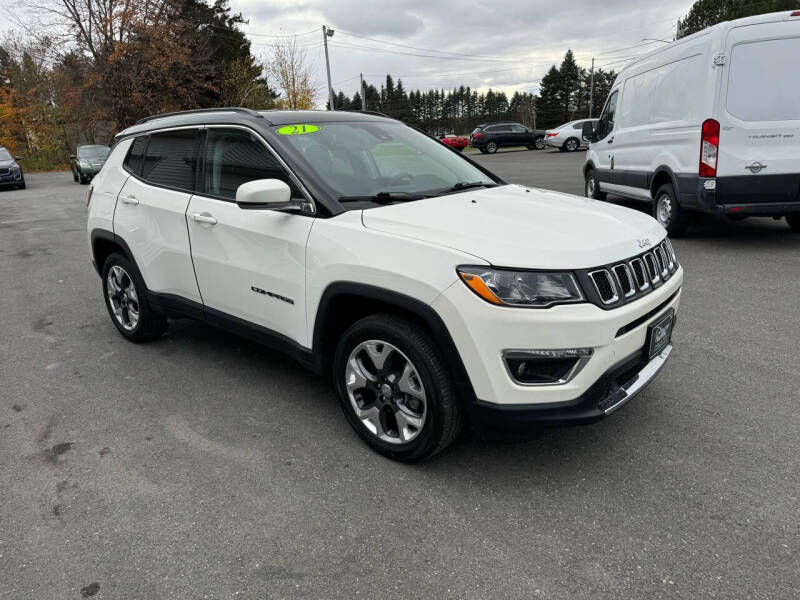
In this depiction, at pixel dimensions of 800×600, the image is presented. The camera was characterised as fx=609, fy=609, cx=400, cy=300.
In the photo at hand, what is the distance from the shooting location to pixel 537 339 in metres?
2.47

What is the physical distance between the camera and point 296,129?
3588mm

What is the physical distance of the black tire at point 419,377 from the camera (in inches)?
106

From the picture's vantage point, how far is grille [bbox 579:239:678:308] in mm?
2578

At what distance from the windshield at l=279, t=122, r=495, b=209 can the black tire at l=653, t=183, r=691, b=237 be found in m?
4.58

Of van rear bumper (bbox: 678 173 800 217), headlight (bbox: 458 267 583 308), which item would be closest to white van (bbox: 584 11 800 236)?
van rear bumper (bbox: 678 173 800 217)

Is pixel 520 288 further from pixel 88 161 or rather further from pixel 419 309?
pixel 88 161

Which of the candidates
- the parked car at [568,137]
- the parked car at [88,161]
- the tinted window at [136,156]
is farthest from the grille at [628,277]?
the parked car at [568,137]

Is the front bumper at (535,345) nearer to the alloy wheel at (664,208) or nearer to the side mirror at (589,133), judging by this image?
the alloy wheel at (664,208)

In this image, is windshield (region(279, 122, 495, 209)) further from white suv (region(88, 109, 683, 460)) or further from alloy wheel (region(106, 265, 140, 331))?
alloy wheel (region(106, 265, 140, 331))

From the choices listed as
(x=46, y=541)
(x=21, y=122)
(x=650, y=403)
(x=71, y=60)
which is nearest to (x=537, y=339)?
(x=650, y=403)

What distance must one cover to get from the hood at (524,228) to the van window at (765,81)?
4.27 m

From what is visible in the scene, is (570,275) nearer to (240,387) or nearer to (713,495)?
(713,495)

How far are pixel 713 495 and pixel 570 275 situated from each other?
118cm

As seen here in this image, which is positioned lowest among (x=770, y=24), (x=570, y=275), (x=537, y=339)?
(x=537, y=339)
